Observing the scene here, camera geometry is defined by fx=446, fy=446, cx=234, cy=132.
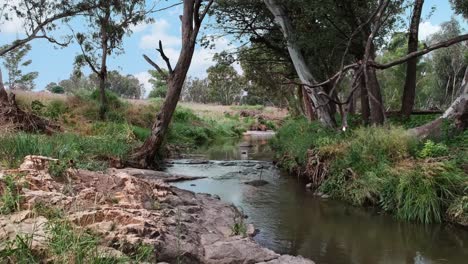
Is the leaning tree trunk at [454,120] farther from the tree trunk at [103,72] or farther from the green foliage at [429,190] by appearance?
the tree trunk at [103,72]

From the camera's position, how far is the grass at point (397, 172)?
807 centimetres

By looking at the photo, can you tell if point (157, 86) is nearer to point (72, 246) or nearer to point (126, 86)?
point (126, 86)

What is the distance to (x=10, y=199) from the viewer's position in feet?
15.2

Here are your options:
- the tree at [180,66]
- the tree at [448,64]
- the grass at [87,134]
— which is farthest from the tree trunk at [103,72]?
the tree at [448,64]

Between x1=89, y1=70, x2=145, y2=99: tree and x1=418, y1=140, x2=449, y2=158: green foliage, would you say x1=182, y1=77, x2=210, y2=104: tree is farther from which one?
x1=418, y1=140, x2=449, y2=158: green foliage

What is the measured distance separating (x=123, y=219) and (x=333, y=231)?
415cm

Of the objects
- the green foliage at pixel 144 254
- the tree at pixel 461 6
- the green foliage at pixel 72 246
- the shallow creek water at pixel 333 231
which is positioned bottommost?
the shallow creek water at pixel 333 231

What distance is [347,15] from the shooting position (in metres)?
14.1

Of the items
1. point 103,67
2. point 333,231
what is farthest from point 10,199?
point 103,67

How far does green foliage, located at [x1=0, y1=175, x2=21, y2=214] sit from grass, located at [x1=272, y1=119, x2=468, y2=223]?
659cm

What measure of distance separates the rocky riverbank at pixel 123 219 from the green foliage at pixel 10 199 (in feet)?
0.08

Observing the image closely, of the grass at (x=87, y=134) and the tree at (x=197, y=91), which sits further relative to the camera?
the tree at (x=197, y=91)

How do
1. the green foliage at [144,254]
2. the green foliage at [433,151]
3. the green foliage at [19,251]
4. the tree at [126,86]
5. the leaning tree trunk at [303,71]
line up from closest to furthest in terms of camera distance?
the green foliage at [19,251] → the green foliage at [144,254] → the green foliage at [433,151] → the leaning tree trunk at [303,71] → the tree at [126,86]

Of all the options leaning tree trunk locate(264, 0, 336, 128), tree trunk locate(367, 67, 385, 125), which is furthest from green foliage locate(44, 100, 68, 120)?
tree trunk locate(367, 67, 385, 125)
